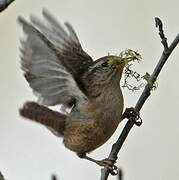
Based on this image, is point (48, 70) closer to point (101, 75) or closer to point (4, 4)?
point (4, 4)

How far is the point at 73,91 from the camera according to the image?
3.81m

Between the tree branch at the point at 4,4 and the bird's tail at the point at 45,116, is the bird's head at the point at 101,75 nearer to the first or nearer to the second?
the bird's tail at the point at 45,116

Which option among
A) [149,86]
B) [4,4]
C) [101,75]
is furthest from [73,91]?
[4,4]

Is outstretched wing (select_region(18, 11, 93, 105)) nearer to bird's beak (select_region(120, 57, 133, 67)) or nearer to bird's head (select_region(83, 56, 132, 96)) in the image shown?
bird's head (select_region(83, 56, 132, 96))

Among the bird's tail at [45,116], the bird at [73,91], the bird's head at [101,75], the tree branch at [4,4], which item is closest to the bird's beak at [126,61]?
the bird at [73,91]

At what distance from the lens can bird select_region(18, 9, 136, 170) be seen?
11.7 ft

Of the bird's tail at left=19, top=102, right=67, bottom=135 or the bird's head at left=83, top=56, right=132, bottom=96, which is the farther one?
the bird's head at left=83, top=56, right=132, bottom=96

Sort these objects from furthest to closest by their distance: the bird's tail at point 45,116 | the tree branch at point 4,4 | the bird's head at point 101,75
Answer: the bird's head at point 101,75 → the bird's tail at point 45,116 → the tree branch at point 4,4

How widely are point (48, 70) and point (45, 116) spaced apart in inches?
12.9

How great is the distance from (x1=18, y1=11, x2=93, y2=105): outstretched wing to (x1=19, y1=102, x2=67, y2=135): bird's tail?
3.1 inches

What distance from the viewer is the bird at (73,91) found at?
3.58 meters

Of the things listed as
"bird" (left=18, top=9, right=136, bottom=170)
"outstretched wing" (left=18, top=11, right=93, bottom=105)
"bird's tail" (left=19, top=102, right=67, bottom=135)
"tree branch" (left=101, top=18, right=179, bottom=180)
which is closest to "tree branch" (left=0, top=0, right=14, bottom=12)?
"outstretched wing" (left=18, top=11, right=93, bottom=105)

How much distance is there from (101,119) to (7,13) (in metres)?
3.72

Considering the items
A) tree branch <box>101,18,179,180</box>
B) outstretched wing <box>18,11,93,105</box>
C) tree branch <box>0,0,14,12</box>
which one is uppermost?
tree branch <box>0,0,14,12</box>
